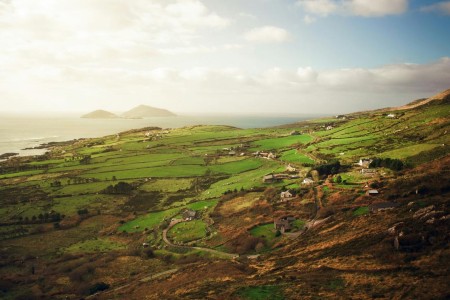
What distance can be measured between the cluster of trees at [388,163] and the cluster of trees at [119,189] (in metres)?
75.0

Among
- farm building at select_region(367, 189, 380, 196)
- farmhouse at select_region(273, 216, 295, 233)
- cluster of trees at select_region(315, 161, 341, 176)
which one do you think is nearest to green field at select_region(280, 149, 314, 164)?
cluster of trees at select_region(315, 161, 341, 176)

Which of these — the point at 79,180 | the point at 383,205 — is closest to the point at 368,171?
the point at 383,205

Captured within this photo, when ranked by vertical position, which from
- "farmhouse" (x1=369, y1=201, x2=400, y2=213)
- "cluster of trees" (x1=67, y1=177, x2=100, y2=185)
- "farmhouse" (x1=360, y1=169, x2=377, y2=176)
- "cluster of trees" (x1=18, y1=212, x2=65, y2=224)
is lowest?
"cluster of trees" (x1=18, y1=212, x2=65, y2=224)

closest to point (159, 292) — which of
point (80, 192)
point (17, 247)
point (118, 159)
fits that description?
point (17, 247)

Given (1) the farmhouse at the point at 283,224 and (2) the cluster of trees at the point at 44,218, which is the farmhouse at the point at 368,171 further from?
(2) the cluster of trees at the point at 44,218

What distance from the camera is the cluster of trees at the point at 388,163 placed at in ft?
257

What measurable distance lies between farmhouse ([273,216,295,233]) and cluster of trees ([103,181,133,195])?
194 ft

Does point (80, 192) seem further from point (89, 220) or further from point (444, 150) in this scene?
point (444, 150)

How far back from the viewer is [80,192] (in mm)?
102500

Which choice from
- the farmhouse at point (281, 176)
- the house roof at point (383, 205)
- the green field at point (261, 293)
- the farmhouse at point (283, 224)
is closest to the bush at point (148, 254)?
the farmhouse at point (283, 224)

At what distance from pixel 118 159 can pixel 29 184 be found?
39.9m

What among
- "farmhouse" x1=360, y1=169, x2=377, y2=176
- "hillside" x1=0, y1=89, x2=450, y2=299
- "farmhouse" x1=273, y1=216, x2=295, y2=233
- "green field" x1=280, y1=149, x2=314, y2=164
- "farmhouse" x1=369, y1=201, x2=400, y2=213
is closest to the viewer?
"hillside" x1=0, y1=89, x2=450, y2=299

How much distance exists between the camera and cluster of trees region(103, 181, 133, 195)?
103m

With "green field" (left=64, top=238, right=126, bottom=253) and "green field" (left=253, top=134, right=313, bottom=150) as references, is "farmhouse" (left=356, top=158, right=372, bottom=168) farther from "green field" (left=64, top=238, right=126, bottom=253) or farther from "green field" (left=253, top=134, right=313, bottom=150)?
"green field" (left=64, top=238, right=126, bottom=253)
